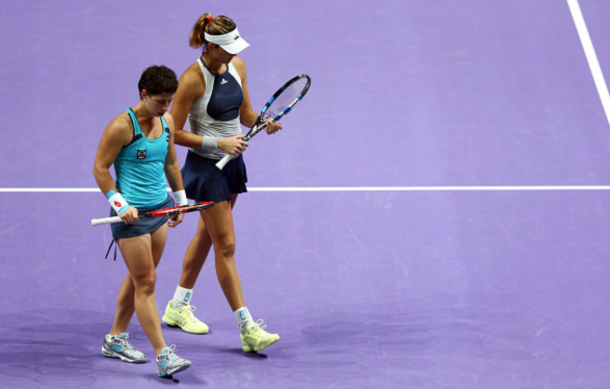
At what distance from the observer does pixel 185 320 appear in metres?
5.32

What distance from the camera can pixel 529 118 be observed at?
7.28 metres

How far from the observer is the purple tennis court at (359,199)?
16.7ft

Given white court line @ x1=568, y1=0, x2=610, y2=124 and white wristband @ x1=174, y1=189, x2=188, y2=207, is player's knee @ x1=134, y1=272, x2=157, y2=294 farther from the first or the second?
white court line @ x1=568, y1=0, x2=610, y2=124

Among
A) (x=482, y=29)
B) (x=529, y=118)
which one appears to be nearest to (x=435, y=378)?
(x=529, y=118)

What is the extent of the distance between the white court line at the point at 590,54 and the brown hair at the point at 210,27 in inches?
156

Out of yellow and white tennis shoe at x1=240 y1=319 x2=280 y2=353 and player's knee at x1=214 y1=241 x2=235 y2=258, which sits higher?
player's knee at x1=214 y1=241 x2=235 y2=258

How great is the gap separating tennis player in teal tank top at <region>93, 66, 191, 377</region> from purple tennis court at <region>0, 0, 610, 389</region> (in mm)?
392

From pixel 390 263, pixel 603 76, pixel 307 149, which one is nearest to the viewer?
pixel 390 263

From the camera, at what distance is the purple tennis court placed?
16.7 ft

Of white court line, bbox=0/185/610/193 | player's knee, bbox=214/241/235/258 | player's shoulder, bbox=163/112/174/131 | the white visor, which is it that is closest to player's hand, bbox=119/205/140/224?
player's shoulder, bbox=163/112/174/131

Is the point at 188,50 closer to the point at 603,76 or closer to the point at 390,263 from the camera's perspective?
the point at 390,263

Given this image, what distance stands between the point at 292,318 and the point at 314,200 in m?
1.27

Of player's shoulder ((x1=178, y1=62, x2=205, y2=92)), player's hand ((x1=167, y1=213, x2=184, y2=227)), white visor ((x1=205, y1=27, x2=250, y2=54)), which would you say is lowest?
player's hand ((x1=167, y1=213, x2=184, y2=227))

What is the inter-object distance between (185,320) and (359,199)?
184cm
